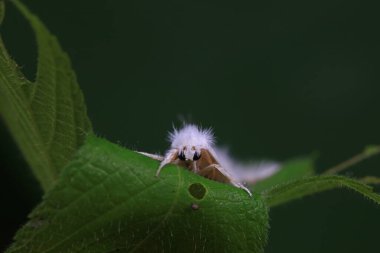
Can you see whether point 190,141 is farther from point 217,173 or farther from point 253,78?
point 253,78

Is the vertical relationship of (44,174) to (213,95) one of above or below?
below

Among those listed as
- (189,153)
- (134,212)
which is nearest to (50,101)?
(134,212)

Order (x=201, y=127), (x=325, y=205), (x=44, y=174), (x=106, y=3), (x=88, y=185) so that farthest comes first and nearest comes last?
1. (x=106, y=3)
2. (x=325, y=205)
3. (x=201, y=127)
4. (x=44, y=174)
5. (x=88, y=185)

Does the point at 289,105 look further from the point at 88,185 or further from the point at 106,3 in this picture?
the point at 88,185

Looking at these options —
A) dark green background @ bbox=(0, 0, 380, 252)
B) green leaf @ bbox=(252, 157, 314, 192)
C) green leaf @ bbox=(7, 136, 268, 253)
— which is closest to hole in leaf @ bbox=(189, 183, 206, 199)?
green leaf @ bbox=(7, 136, 268, 253)

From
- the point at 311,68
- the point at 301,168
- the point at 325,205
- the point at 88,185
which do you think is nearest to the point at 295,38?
the point at 311,68

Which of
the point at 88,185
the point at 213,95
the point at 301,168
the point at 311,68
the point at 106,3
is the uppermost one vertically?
the point at 311,68

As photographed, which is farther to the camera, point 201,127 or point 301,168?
point 301,168
